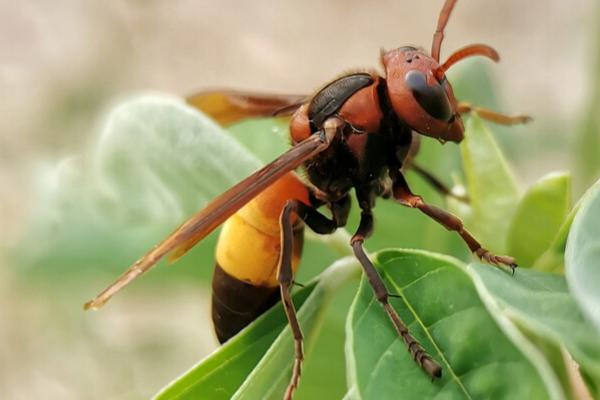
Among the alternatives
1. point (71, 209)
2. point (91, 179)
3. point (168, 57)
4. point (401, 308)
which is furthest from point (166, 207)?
point (168, 57)

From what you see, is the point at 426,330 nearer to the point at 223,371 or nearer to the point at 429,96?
the point at 223,371

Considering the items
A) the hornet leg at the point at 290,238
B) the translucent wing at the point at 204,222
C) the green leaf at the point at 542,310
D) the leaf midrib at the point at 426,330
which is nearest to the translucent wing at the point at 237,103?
the hornet leg at the point at 290,238

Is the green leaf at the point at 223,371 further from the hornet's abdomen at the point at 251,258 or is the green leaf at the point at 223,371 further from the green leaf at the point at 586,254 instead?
the green leaf at the point at 586,254

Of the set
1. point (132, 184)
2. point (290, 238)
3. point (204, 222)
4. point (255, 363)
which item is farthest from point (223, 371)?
point (132, 184)

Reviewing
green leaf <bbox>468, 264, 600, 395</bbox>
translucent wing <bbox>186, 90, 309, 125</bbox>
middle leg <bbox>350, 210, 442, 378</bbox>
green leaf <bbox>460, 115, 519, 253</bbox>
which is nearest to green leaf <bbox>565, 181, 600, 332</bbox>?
green leaf <bbox>468, 264, 600, 395</bbox>

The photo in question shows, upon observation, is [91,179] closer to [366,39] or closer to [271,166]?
[271,166]
